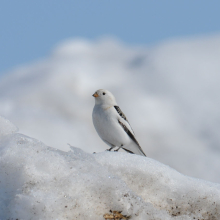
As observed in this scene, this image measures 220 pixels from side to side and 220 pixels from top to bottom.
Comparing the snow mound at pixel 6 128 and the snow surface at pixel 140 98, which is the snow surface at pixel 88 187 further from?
the snow surface at pixel 140 98

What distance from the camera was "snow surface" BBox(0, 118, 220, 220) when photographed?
2797mm

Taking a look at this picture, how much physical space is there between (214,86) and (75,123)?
6219 millimetres

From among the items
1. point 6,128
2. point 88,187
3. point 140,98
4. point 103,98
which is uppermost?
point 140,98

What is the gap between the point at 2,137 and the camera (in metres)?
3.33

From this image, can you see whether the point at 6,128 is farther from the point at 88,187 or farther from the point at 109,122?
the point at 109,122

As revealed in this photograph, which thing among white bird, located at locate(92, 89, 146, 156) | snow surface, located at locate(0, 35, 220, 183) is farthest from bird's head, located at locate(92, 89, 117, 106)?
snow surface, located at locate(0, 35, 220, 183)

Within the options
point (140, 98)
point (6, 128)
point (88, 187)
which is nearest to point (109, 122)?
point (6, 128)

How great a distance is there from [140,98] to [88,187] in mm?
14127

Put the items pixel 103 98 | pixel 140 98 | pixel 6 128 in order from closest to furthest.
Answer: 1. pixel 6 128
2. pixel 103 98
3. pixel 140 98

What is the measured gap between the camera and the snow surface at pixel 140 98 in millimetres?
14977

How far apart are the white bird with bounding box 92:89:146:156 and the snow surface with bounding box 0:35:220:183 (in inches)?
295

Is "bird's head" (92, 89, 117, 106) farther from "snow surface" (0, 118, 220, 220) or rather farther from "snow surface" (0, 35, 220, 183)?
"snow surface" (0, 35, 220, 183)

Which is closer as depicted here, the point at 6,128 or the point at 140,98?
the point at 6,128

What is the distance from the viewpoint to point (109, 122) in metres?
6.59
